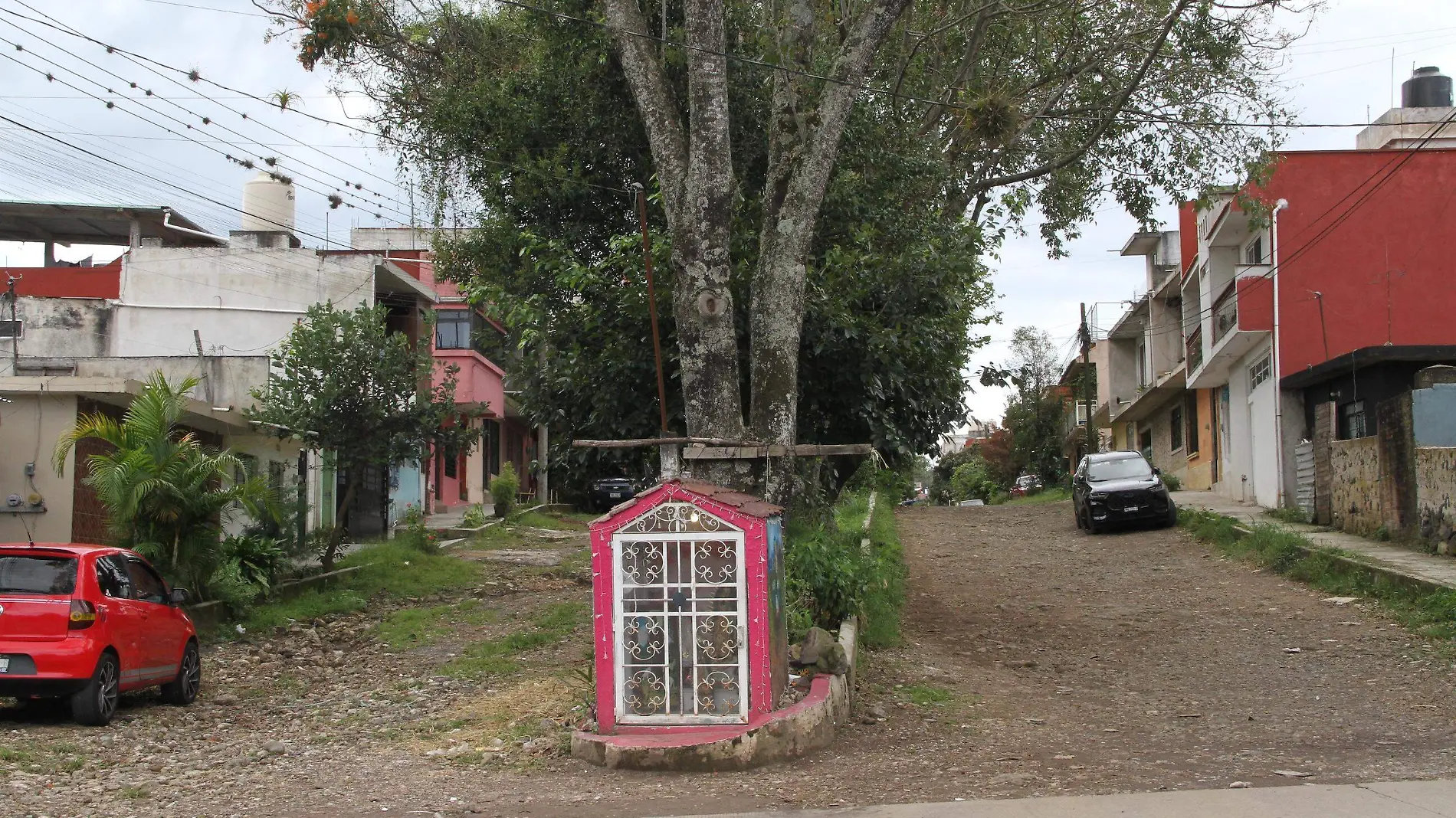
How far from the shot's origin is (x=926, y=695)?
10.5 metres

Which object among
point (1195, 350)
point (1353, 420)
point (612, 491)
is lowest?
point (612, 491)

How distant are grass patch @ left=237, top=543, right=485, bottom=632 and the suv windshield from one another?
1234 centimetres

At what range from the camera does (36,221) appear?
3045 centimetres

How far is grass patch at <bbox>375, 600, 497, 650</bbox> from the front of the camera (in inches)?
562

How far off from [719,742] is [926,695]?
3012 mm

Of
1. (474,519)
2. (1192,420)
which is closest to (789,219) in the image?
(474,519)

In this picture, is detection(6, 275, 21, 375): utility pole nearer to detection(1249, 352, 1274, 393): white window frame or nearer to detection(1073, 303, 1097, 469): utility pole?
detection(1249, 352, 1274, 393): white window frame

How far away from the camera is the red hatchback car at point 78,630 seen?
9445mm

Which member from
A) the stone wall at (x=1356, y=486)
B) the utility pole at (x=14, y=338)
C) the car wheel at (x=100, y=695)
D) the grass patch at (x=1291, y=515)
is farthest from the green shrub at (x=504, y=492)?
the car wheel at (x=100, y=695)

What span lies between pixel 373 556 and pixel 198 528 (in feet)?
17.2

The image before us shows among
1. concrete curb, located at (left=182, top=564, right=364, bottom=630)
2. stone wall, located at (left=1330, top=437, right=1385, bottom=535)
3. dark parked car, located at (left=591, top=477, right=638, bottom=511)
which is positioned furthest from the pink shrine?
dark parked car, located at (left=591, top=477, right=638, bottom=511)

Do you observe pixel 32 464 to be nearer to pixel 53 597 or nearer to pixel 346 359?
pixel 346 359

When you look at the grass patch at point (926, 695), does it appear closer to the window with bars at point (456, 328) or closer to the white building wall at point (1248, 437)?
the white building wall at point (1248, 437)

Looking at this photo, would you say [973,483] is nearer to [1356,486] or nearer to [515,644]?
[1356,486]
